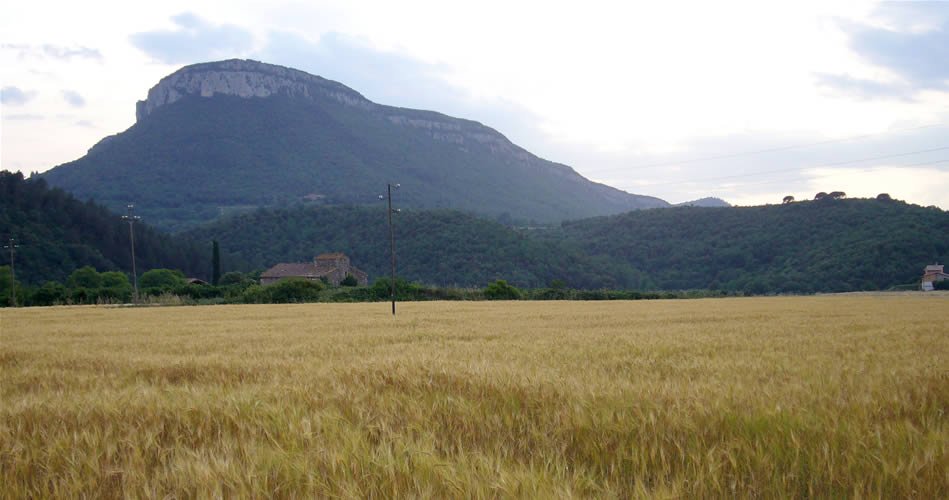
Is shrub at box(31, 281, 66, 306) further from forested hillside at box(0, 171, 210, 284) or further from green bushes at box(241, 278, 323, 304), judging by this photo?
forested hillside at box(0, 171, 210, 284)

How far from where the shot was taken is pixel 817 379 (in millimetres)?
6680

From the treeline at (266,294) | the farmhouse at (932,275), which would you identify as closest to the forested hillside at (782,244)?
the farmhouse at (932,275)

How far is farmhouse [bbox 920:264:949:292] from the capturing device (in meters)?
77.8

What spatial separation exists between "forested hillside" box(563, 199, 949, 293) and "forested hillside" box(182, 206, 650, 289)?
867 cm

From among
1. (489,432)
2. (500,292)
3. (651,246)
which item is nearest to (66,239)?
(500,292)

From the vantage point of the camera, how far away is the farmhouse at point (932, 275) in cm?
7778

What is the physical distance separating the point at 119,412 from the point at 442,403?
2.87 m

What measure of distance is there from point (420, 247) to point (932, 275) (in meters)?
78.2

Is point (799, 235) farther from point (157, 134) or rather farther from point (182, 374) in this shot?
point (157, 134)

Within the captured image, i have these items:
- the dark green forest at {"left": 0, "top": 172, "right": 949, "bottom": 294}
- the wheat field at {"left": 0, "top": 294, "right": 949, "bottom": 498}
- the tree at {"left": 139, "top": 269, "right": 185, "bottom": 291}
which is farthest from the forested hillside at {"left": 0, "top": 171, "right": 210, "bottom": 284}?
the wheat field at {"left": 0, "top": 294, "right": 949, "bottom": 498}

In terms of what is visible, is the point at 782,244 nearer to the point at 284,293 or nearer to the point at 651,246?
the point at 651,246

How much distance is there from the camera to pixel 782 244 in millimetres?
101938

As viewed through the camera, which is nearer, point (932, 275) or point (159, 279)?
point (932, 275)

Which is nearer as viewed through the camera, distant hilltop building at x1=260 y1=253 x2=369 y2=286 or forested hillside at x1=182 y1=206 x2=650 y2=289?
forested hillside at x1=182 y1=206 x2=650 y2=289
